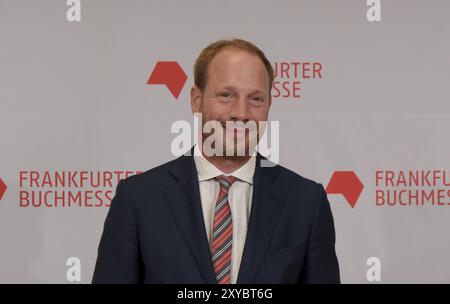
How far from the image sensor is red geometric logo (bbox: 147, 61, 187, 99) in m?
2.16

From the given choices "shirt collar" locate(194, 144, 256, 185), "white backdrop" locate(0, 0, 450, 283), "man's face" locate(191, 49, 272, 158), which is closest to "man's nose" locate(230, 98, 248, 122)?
"man's face" locate(191, 49, 272, 158)

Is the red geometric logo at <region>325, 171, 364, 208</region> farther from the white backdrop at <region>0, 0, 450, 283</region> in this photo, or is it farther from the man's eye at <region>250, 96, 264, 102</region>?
the man's eye at <region>250, 96, 264, 102</region>

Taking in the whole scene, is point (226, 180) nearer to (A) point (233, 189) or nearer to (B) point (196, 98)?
(A) point (233, 189)

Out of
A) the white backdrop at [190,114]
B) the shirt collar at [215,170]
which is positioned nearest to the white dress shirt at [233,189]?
the shirt collar at [215,170]

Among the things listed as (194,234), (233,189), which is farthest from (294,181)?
(194,234)

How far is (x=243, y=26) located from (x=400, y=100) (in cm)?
59

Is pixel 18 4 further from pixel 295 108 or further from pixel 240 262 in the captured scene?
pixel 240 262

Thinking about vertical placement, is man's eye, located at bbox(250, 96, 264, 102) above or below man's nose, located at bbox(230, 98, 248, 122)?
above

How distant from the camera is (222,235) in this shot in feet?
3.93

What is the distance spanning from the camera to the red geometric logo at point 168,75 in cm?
216

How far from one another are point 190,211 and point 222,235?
76 mm

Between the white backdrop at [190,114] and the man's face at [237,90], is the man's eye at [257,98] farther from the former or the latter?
the white backdrop at [190,114]

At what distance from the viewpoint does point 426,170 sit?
85.5 inches

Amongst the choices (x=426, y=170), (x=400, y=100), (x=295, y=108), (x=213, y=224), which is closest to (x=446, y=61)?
(x=400, y=100)
